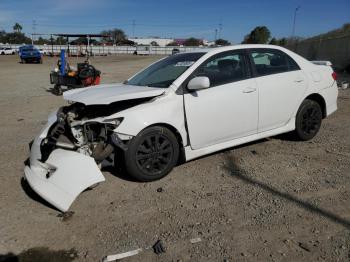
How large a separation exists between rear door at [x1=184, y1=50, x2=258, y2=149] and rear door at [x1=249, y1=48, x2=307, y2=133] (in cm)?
17

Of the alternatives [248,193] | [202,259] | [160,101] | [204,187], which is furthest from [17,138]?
[202,259]

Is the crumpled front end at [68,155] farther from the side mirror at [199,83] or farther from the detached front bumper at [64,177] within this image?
the side mirror at [199,83]

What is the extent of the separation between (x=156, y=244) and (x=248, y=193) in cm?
147

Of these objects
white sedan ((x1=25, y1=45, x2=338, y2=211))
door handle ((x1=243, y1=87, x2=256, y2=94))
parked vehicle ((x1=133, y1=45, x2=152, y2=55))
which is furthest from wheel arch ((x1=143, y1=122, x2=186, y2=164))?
parked vehicle ((x1=133, y1=45, x2=152, y2=55))

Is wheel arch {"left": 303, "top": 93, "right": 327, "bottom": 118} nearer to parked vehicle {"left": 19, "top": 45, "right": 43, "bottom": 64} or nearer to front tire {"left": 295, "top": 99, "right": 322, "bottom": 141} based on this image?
front tire {"left": 295, "top": 99, "right": 322, "bottom": 141}

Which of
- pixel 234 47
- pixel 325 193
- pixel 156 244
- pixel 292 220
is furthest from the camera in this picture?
pixel 234 47

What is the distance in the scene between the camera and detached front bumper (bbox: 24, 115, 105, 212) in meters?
3.98

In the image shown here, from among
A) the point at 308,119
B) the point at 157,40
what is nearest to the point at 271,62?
the point at 308,119

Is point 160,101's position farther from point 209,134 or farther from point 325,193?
point 325,193

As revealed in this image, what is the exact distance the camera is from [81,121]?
4.54m

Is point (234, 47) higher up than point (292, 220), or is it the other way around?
point (234, 47)

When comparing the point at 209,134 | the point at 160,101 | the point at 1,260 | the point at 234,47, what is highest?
the point at 234,47

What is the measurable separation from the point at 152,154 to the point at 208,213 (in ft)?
3.57

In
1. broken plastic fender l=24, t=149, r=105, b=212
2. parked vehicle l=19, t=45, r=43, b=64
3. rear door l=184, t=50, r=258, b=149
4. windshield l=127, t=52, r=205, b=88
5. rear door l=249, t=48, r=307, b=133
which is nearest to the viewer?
broken plastic fender l=24, t=149, r=105, b=212
